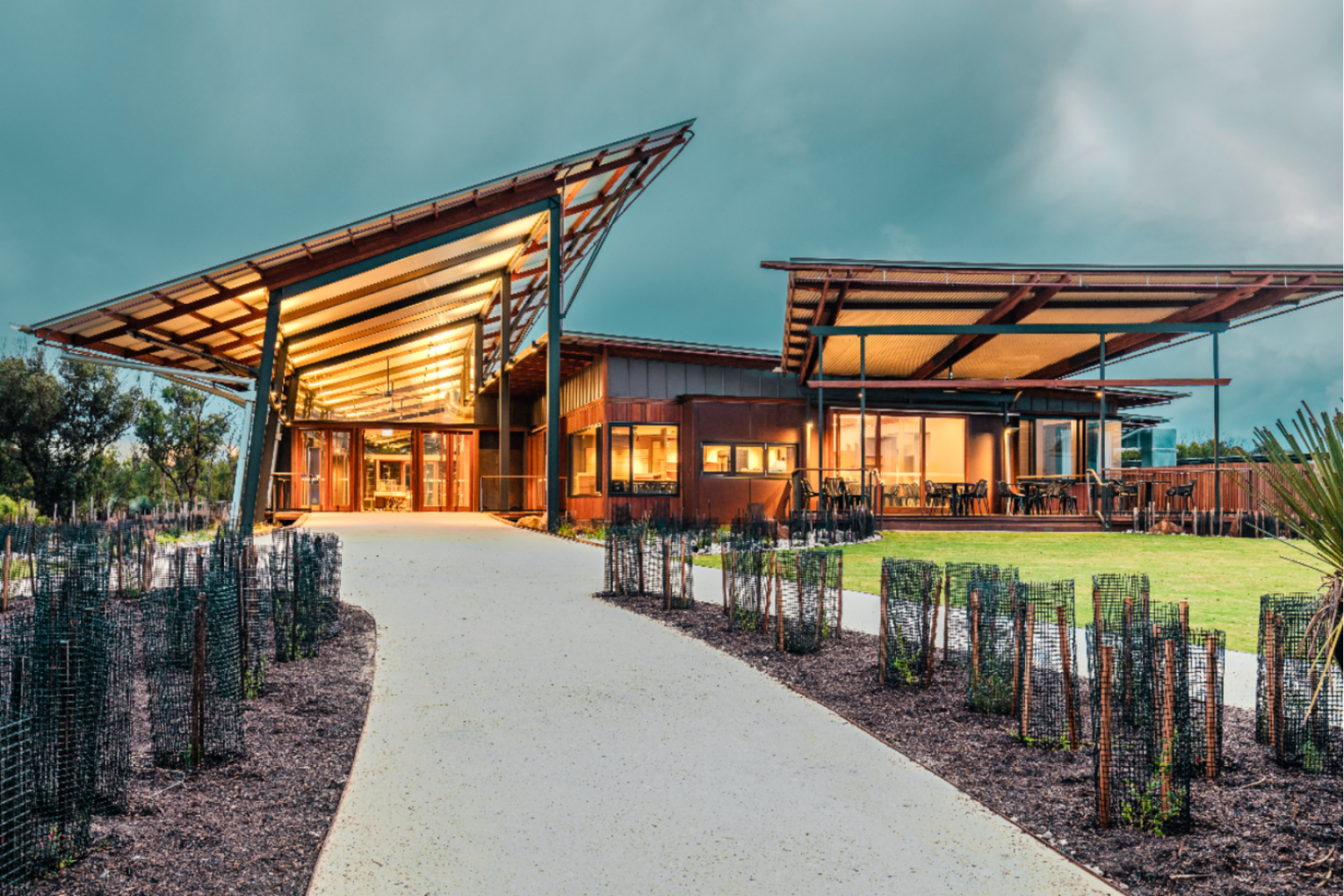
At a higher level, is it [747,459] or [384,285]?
[384,285]

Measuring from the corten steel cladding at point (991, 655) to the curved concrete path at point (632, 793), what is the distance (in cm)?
67

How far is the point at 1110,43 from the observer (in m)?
136

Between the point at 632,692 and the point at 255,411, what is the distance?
11.6 m

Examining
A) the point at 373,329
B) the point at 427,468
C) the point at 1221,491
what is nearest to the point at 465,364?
the point at 427,468

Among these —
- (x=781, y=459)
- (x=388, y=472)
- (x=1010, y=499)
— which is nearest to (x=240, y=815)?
(x=781, y=459)

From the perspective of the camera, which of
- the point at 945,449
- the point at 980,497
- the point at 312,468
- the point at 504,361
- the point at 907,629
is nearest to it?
the point at 907,629

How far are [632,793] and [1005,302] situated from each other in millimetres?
15085

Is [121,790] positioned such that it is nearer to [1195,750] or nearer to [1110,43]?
[1195,750]

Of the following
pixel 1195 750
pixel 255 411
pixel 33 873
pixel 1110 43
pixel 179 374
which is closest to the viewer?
pixel 33 873

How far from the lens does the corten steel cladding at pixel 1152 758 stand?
2930mm

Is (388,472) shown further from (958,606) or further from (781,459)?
(958,606)

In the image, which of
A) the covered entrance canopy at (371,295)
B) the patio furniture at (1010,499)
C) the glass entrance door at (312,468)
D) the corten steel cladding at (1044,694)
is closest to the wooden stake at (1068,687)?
the corten steel cladding at (1044,694)

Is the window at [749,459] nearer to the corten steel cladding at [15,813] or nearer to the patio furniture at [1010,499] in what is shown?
the patio furniture at [1010,499]

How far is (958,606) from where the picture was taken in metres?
6.04
